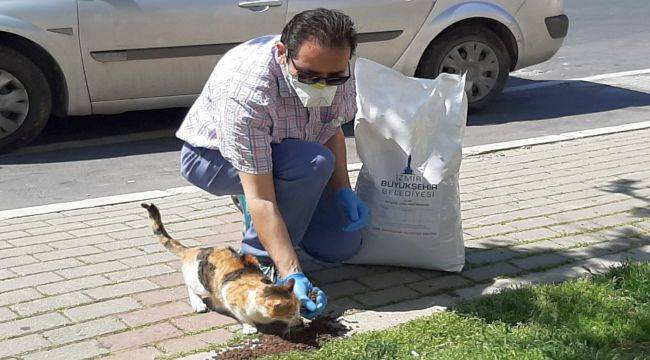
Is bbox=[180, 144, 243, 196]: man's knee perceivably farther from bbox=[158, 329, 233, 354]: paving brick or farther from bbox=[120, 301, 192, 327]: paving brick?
bbox=[158, 329, 233, 354]: paving brick

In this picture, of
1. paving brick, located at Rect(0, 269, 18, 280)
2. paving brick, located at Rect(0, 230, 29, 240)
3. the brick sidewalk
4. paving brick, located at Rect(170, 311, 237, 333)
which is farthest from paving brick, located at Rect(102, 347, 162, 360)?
paving brick, located at Rect(0, 230, 29, 240)

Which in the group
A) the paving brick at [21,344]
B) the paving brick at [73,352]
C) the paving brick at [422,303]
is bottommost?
the paving brick at [422,303]

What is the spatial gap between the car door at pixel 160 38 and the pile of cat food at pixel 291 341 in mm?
3516

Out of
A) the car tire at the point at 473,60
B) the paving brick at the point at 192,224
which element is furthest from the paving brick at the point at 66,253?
the car tire at the point at 473,60

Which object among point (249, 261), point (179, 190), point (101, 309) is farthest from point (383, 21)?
point (101, 309)

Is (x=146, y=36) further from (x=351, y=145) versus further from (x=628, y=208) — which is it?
(x=628, y=208)

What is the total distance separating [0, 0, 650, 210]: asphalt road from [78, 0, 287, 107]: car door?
1.50ft

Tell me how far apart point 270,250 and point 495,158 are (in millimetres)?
3090

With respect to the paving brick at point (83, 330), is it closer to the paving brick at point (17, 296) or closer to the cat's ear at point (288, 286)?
the paving brick at point (17, 296)

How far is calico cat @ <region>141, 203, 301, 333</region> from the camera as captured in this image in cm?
355

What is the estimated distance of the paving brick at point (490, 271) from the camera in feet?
14.3

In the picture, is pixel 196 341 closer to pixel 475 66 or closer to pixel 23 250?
pixel 23 250

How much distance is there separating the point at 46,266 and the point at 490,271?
1.99 metres

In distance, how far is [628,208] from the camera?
211 inches
